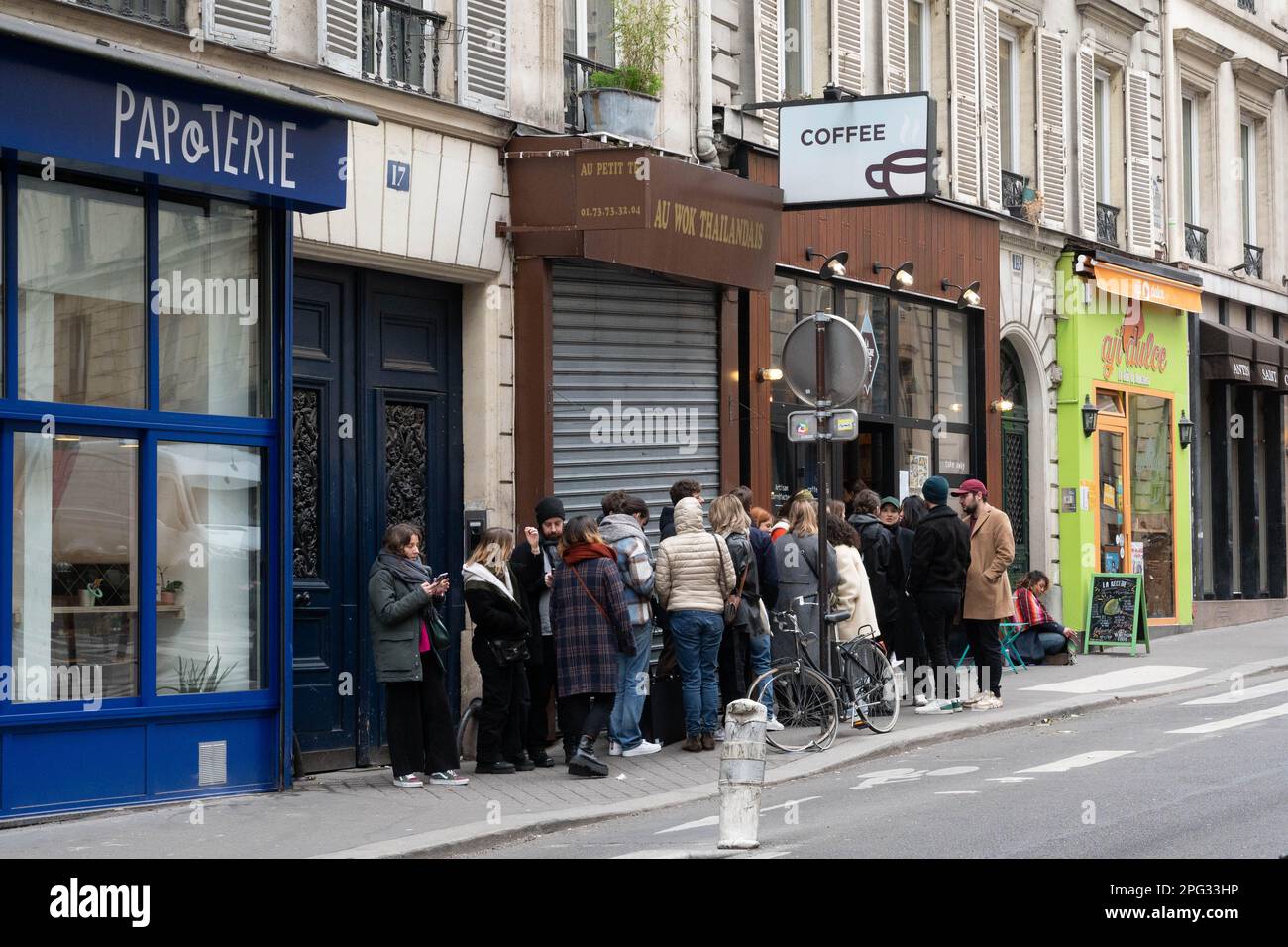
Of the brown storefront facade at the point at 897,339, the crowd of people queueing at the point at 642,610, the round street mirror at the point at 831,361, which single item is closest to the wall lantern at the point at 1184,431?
the brown storefront facade at the point at 897,339

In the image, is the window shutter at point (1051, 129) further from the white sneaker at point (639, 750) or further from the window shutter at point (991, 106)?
the white sneaker at point (639, 750)

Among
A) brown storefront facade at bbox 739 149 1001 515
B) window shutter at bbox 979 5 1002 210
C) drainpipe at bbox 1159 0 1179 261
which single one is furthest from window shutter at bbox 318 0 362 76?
drainpipe at bbox 1159 0 1179 261

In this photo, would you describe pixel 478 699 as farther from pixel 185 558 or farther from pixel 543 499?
pixel 185 558

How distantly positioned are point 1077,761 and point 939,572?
3227mm

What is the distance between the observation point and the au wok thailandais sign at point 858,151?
1611cm

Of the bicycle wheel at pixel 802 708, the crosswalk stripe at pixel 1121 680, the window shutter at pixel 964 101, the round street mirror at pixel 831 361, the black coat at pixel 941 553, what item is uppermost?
the window shutter at pixel 964 101

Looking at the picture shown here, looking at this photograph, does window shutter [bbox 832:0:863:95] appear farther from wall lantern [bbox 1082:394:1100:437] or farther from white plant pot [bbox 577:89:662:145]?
wall lantern [bbox 1082:394:1100:437]

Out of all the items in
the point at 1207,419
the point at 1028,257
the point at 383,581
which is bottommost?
the point at 383,581

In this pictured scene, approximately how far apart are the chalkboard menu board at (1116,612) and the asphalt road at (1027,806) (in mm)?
7054

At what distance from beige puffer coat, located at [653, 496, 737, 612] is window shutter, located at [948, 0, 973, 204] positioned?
9447 mm

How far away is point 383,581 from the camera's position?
1128 centimetres

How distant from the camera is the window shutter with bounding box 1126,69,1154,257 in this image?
2523 centimetres
